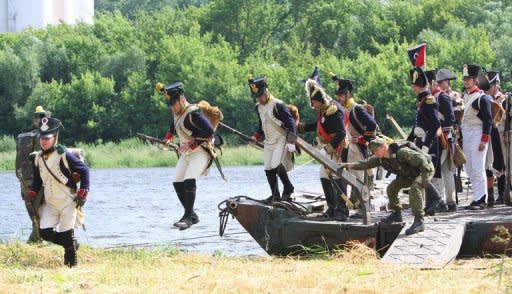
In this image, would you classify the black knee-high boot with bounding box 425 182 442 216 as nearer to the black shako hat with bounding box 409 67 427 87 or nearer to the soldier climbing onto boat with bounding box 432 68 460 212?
the soldier climbing onto boat with bounding box 432 68 460 212

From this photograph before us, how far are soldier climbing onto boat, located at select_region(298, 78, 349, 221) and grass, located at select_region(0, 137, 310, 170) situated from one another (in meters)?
34.3

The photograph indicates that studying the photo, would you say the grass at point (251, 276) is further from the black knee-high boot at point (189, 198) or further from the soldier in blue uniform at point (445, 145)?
the soldier in blue uniform at point (445, 145)

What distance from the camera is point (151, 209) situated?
33531 mm

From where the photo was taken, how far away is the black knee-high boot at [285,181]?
1684 centimetres

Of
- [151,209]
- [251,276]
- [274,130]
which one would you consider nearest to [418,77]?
[274,130]

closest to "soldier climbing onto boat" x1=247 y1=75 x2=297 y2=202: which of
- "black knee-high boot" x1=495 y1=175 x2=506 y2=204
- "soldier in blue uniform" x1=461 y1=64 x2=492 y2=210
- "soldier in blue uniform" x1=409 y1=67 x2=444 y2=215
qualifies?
"soldier in blue uniform" x1=409 y1=67 x2=444 y2=215

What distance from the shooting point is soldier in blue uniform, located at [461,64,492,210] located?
643 inches

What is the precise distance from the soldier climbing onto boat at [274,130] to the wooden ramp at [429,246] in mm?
2728

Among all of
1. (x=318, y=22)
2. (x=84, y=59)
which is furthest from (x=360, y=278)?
(x=318, y=22)

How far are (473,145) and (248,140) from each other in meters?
3.10

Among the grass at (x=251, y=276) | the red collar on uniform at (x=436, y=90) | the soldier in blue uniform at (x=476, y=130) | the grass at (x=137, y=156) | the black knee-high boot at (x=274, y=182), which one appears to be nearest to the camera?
the grass at (x=251, y=276)

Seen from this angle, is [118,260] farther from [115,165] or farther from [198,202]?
[115,165]

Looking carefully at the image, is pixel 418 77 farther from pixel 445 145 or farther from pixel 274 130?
pixel 274 130

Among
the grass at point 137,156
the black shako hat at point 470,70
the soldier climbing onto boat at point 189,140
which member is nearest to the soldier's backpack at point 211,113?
the soldier climbing onto boat at point 189,140
